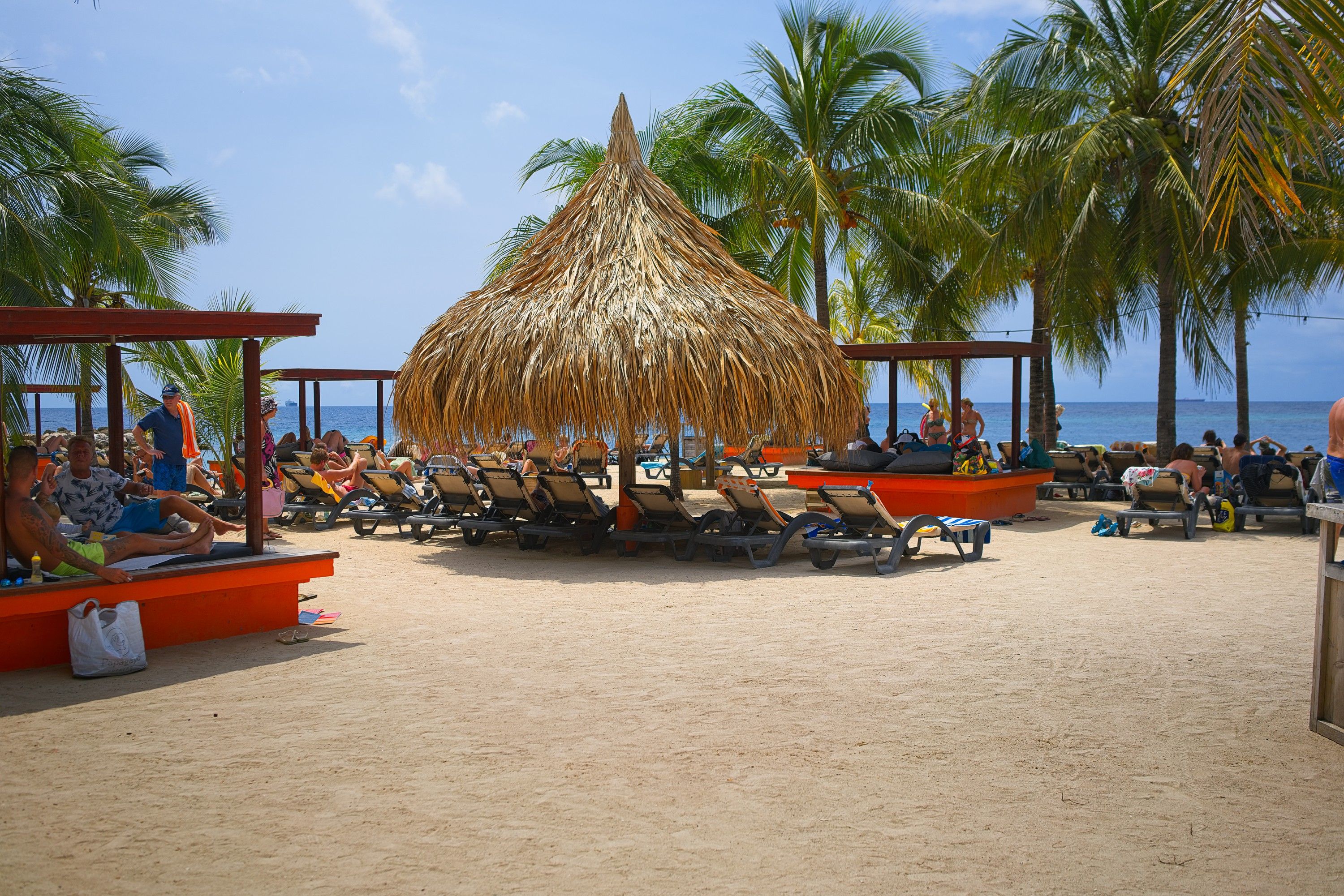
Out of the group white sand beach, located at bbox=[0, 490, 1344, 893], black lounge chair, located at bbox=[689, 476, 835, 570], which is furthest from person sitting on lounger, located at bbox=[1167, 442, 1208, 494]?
black lounge chair, located at bbox=[689, 476, 835, 570]

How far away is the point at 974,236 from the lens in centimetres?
1744

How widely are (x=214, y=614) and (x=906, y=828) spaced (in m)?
4.61

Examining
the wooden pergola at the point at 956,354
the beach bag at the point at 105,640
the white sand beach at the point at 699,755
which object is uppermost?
the wooden pergola at the point at 956,354

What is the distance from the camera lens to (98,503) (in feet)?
→ 21.1

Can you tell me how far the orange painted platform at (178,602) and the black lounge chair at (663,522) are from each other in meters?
3.69

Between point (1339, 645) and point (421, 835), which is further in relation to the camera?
point (1339, 645)

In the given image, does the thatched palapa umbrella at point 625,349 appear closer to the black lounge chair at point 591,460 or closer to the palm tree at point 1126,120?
the palm tree at point 1126,120

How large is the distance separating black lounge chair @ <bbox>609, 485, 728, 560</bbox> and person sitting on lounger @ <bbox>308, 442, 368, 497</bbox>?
428cm

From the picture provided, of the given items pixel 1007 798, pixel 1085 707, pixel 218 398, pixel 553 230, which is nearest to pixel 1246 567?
pixel 1085 707

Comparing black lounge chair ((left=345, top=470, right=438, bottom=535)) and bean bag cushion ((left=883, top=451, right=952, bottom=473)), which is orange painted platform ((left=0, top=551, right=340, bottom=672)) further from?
bean bag cushion ((left=883, top=451, right=952, bottom=473))

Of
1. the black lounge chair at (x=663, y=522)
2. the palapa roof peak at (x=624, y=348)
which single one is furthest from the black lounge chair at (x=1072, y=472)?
the black lounge chair at (x=663, y=522)

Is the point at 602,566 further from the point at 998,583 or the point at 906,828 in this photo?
the point at 906,828

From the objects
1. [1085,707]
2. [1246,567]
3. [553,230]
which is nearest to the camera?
[1085,707]

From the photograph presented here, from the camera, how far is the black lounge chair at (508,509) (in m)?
10.4
